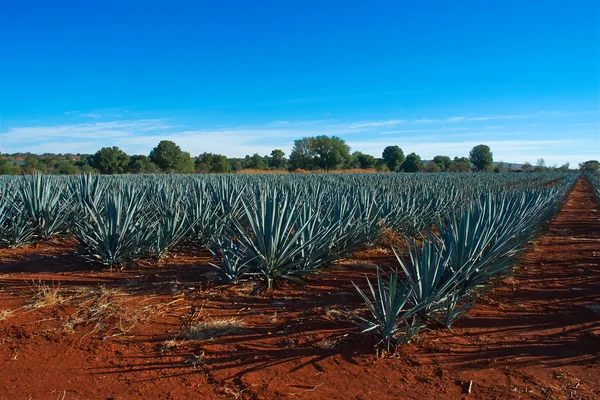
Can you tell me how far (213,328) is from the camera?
3.14 metres

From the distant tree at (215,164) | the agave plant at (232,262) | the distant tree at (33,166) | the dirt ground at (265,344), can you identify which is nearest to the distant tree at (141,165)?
the distant tree at (215,164)

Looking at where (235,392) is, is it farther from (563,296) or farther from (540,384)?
(563,296)

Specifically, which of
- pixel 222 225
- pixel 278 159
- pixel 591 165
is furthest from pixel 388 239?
pixel 591 165

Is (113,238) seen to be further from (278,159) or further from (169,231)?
(278,159)

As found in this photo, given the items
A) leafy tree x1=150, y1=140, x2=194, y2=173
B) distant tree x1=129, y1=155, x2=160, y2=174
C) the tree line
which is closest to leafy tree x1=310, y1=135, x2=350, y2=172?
the tree line

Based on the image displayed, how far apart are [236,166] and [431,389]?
73.5 m

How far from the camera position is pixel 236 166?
244 ft

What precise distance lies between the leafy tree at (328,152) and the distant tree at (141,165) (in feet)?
95.9

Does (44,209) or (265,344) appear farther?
(44,209)

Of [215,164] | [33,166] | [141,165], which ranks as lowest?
[33,166]

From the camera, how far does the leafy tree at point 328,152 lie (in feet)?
230

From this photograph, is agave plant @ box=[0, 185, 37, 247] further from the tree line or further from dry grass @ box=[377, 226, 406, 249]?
the tree line

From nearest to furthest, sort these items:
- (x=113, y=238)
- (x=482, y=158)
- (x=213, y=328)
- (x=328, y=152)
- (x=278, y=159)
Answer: (x=213, y=328) < (x=113, y=238) < (x=328, y=152) < (x=278, y=159) < (x=482, y=158)

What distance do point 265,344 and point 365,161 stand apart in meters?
83.2
